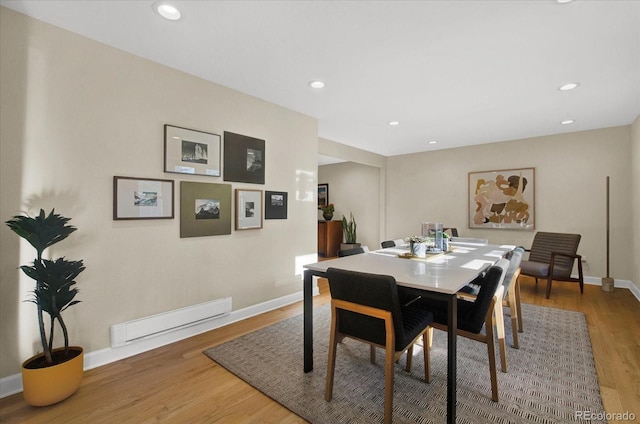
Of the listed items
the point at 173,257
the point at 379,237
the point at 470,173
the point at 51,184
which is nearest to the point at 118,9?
the point at 51,184

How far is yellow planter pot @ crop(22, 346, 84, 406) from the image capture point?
1715 millimetres

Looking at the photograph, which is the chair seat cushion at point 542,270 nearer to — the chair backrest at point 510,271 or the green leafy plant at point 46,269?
the chair backrest at point 510,271

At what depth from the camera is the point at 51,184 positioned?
80.1 inches

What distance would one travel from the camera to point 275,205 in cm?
355

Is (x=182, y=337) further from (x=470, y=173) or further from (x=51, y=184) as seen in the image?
(x=470, y=173)

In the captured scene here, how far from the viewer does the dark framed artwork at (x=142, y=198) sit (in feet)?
7.61

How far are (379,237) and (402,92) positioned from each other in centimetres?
436

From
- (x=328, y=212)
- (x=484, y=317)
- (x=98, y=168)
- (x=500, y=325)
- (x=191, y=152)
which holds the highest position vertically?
(x=191, y=152)

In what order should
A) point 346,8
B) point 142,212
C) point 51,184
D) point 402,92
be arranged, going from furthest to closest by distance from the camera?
point 402,92 < point 142,212 < point 51,184 < point 346,8

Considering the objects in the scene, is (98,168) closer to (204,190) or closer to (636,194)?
(204,190)

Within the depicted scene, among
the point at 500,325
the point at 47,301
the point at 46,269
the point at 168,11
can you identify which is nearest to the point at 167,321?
the point at 47,301

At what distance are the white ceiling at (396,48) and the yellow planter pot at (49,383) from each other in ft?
7.43

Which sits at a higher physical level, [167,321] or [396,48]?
[396,48]

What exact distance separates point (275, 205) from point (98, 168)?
5.81 feet
